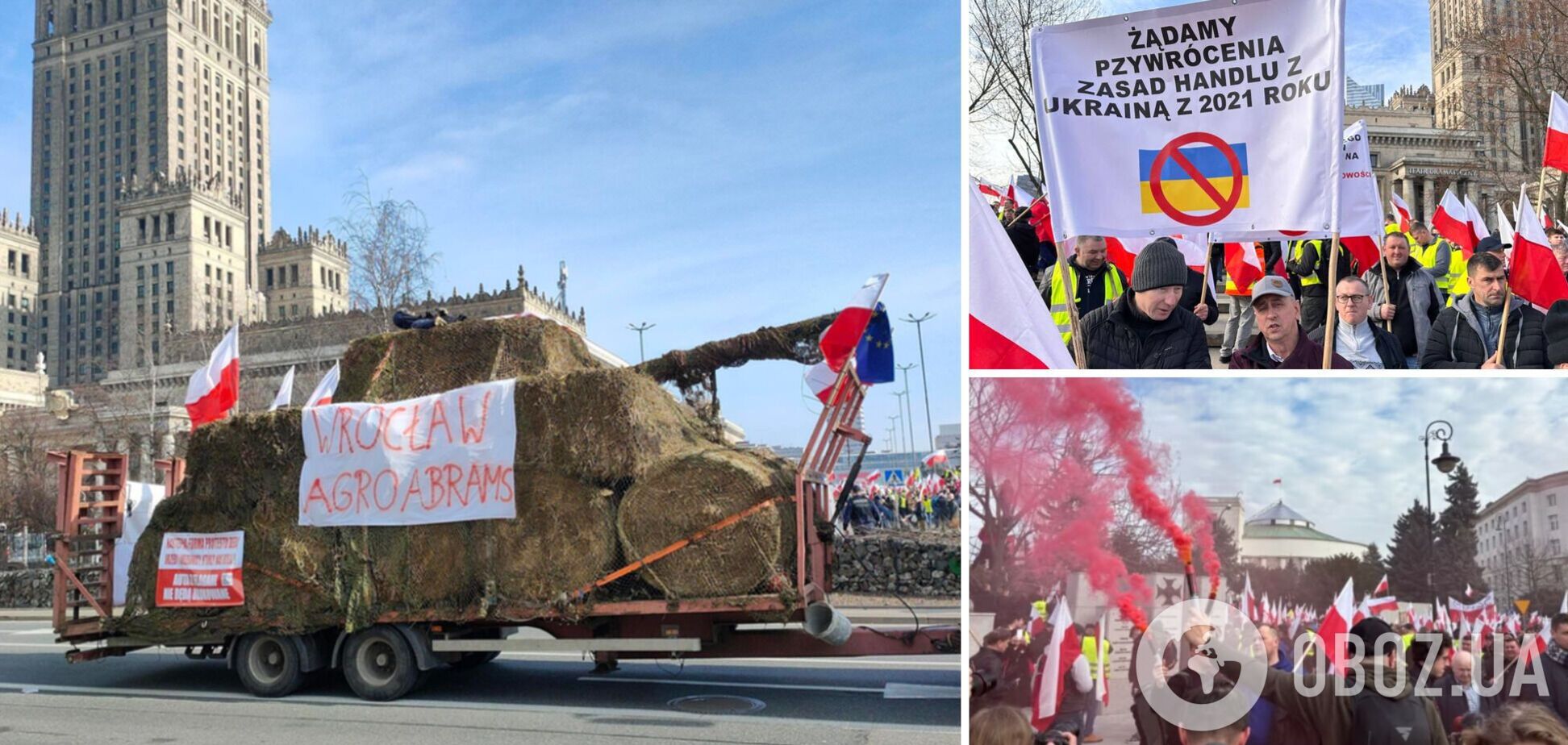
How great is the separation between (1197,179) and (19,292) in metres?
177

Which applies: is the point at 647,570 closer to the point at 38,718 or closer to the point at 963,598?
the point at 38,718

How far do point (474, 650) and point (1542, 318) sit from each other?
887 centimetres

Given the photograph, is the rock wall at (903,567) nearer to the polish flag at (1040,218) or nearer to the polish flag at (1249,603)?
the polish flag at (1040,218)

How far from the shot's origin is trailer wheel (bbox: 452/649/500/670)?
11.7m

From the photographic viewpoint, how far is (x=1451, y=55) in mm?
55500

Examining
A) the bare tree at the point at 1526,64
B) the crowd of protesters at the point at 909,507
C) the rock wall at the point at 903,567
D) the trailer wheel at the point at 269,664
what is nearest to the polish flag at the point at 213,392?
the trailer wheel at the point at 269,664

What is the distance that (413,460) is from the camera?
36.3ft

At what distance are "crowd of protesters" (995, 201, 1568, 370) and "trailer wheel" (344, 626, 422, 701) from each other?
256 inches

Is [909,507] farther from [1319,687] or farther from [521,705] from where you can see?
[1319,687]

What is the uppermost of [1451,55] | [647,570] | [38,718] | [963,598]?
[1451,55]

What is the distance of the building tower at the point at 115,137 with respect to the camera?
486 ft

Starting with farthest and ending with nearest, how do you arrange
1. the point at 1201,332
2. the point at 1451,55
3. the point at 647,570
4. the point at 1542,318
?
1. the point at 1451,55
2. the point at 647,570
3. the point at 1542,318
4. the point at 1201,332

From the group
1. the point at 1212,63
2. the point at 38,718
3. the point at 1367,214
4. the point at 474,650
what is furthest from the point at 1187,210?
the point at 38,718

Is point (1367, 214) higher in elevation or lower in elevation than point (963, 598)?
higher
